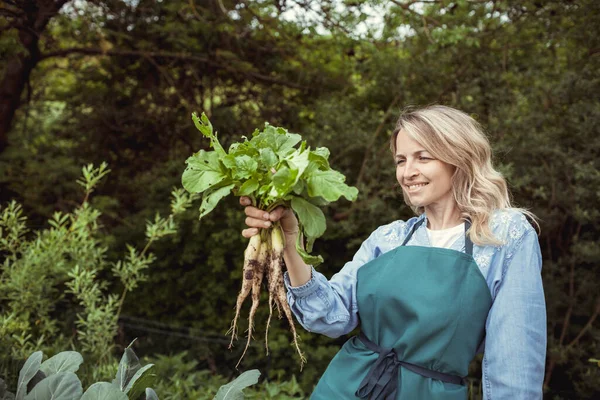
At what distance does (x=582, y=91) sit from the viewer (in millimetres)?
4719

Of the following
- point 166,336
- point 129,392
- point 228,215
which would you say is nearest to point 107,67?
point 228,215

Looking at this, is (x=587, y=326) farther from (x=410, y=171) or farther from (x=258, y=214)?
(x=258, y=214)

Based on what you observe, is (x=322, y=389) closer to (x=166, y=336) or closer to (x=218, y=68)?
(x=166, y=336)

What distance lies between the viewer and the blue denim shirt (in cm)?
175

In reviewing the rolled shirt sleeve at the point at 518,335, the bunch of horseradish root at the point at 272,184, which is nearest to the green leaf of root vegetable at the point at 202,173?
the bunch of horseradish root at the point at 272,184

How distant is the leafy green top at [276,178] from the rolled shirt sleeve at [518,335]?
54 cm

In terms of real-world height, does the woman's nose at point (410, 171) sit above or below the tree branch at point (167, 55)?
below

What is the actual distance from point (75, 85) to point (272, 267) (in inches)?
226

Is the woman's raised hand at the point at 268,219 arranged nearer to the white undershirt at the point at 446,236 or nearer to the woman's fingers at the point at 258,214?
the woman's fingers at the point at 258,214

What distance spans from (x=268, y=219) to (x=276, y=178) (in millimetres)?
186

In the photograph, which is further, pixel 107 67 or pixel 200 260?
pixel 107 67

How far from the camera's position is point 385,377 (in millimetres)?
1939

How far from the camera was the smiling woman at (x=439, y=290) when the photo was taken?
5.87ft

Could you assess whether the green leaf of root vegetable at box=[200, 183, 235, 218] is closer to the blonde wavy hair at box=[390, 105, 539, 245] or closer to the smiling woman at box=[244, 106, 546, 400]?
the smiling woman at box=[244, 106, 546, 400]
